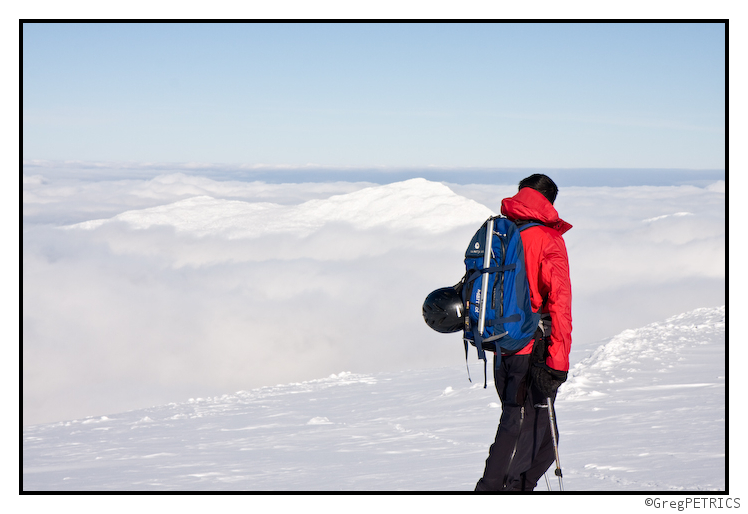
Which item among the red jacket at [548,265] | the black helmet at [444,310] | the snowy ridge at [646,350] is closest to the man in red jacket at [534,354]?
the red jacket at [548,265]

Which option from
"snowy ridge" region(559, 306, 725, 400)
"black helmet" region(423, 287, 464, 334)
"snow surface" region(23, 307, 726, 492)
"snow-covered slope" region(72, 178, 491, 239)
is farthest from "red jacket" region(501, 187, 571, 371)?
"snow-covered slope" region(72, 178, 491, 239)

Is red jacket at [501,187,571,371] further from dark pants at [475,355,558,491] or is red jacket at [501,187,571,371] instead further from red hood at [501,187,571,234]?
dark pants at [475,355,558,491]

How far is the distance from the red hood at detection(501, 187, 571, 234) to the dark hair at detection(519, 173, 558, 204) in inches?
1.3

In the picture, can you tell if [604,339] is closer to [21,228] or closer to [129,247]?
[21,228]

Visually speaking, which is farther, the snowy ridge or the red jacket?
the snowy ridge

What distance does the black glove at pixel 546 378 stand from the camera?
133 inches

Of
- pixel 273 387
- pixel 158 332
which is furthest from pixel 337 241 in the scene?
pixel 273 387

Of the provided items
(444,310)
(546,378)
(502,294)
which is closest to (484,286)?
(502,294)

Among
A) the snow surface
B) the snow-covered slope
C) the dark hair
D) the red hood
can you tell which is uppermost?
the snow-covered slope

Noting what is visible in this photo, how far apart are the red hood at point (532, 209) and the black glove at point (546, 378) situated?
757 mm

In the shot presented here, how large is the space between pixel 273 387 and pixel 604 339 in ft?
17.7

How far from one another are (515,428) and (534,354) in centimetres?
43

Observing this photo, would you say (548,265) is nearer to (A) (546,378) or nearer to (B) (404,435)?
(A) (546,378)

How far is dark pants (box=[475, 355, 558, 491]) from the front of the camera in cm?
351
